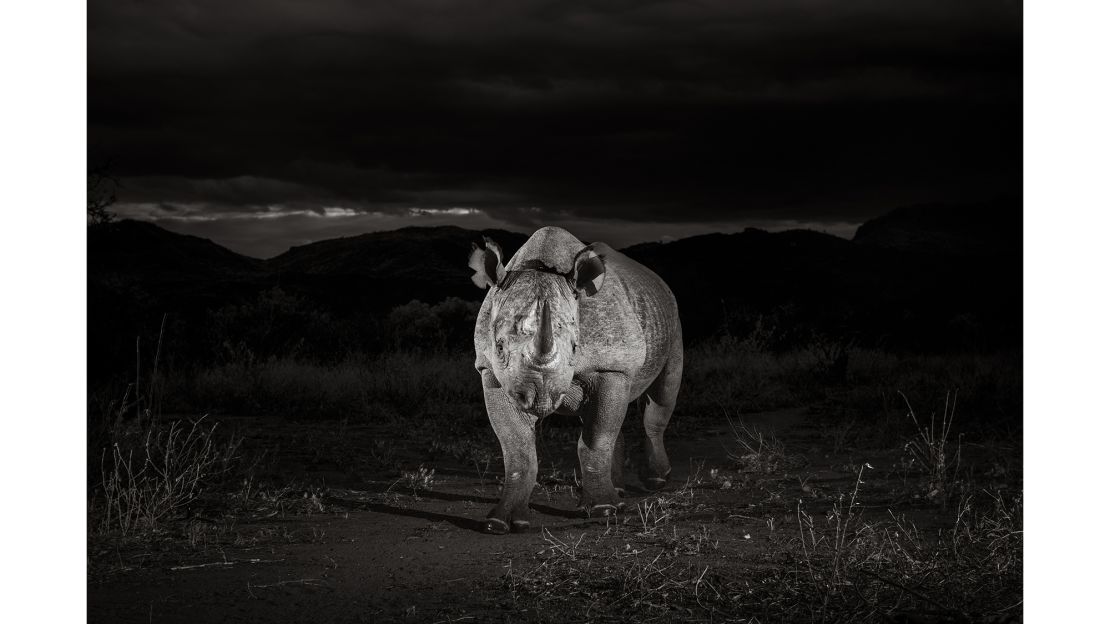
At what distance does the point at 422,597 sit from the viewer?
4820 millimetres

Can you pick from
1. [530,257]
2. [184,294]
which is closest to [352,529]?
[530,257]

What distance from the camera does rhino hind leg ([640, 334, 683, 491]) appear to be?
25.1 ft

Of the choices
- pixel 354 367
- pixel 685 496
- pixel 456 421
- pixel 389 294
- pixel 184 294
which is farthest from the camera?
pixel 389 294

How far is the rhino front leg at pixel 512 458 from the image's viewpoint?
235 inches

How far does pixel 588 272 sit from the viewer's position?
591cm

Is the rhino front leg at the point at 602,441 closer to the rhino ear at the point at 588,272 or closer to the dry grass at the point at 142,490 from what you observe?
the rhino ear at the point at 588,272

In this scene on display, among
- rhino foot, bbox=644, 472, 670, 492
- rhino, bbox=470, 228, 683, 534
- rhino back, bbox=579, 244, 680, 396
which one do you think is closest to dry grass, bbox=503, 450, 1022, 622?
rhino, bbox=470, 228, 683, 534

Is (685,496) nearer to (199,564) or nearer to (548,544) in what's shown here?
(548,544)

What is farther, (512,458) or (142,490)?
(142,490)

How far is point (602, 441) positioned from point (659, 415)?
1458mm

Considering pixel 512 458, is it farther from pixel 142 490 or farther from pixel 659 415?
pixel 142 490

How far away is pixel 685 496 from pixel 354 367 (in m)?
7.50

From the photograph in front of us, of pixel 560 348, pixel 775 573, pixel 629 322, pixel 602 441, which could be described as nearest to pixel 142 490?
pixel 602 441

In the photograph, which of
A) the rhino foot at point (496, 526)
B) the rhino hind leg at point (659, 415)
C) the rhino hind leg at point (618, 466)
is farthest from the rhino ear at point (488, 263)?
the rhino hind leg at point (659, 415)
